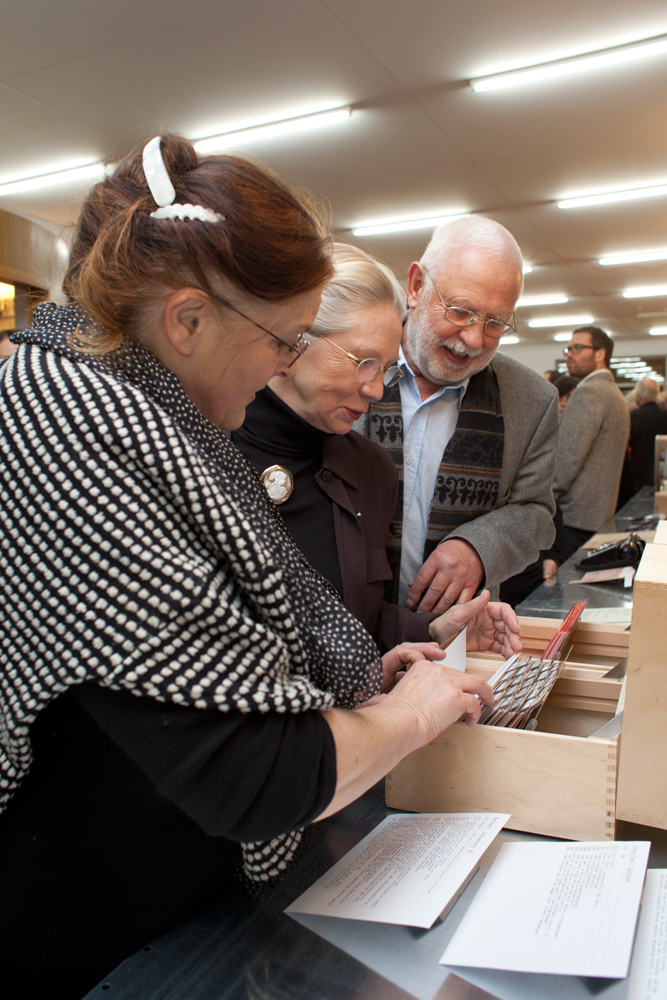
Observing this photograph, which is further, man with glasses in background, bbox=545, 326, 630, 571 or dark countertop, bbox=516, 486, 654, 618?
man with glasses in background, bbox=545, 326, 630, 571

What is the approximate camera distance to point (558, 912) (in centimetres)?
69

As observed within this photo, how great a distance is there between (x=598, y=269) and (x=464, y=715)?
8.89 meters

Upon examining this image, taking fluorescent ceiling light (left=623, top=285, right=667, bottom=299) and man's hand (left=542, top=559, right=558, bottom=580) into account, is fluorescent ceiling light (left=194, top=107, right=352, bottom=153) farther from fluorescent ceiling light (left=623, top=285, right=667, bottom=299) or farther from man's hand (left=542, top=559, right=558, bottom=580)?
fluorescent ceiling light (left=623, top=285, right=667, bottom=299)

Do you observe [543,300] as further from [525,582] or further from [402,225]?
[525,582]

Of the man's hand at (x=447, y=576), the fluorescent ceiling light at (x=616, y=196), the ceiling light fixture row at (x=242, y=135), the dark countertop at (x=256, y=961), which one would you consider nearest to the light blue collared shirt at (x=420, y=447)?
the man's hand at (x=447, y=576)

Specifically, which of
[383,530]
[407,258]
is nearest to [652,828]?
[383,530]

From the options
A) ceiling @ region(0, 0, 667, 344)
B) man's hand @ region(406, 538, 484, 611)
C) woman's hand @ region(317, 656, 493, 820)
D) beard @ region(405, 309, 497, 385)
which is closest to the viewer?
woman's hand @ region(317, 656, 493, 820)

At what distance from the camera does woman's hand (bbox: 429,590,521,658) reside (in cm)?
139

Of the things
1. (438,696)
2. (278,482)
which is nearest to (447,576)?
(278,482)

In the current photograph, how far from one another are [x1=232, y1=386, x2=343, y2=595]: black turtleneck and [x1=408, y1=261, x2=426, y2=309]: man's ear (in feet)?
2.17

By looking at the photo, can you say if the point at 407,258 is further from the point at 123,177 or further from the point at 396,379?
the point at 123,177

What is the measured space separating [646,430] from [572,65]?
15.1 feet

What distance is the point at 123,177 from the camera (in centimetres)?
78

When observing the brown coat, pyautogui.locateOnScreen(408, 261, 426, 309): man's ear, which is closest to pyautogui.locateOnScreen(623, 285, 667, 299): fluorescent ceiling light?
pyautogui.locateOnScreen(408, 261, 426, 309): man's ear
